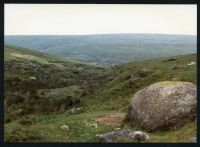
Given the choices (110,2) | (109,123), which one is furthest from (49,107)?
(110,2)

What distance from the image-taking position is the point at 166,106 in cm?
2142

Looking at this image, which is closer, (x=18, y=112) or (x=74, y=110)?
(x=18, y=112)

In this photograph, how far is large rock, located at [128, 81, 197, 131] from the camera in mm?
20984

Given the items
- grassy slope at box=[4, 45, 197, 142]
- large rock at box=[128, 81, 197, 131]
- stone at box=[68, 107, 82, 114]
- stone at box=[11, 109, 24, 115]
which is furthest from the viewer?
stone at box=[68, 107, 82, 114]

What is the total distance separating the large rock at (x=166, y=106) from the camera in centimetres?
2098

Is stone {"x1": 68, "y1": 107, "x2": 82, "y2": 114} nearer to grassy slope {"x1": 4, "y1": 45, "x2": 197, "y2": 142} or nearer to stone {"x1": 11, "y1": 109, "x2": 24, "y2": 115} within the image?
grassy slope {"x1": 4, "y1": 45, "x2": 197, "y2": 142}

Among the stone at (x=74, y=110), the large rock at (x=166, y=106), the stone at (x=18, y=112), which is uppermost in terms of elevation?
the large rock at (x=166, y=106)

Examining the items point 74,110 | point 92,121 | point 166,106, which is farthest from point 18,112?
point 166,106

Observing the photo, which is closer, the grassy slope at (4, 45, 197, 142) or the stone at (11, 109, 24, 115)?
the grassy slope at (4, 45, 197, 142)

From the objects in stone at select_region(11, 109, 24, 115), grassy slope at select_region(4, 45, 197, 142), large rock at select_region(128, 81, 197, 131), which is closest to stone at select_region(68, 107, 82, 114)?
grassy slope at select_region(4, 45, 197, 142)

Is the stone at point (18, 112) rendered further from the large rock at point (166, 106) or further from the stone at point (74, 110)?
the large rock at point (166, 106)

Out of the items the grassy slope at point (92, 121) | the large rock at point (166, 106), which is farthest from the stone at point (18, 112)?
the large rock at point (166, 106)

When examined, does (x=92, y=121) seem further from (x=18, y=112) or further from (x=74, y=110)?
(x=18, y=112)

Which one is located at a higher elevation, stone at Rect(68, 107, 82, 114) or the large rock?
the large rock
